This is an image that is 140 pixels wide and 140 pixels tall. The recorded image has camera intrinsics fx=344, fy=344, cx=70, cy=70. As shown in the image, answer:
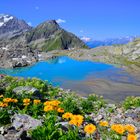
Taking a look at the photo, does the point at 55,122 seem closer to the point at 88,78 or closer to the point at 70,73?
the point at 88,78

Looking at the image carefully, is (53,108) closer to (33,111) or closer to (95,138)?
(95,138)

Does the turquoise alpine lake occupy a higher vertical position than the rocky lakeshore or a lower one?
lower

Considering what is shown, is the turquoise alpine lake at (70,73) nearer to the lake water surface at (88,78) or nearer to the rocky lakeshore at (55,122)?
the lake water surface at (88,78)

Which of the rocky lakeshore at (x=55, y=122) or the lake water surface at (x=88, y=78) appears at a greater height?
the rocky lakeshore at (x=55, y=122)

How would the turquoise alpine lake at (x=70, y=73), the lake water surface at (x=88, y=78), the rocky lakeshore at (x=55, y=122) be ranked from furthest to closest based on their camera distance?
the turquoise alpine lake at (x=70, y=73)
the lake water surface at (x=88, y=78)
the rocky lakeshore at (x=55, y=122)

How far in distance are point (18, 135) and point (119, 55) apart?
161747 mm

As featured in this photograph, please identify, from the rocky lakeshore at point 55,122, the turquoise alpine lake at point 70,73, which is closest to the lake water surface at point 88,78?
the turquoise alpine lake at point 70,73

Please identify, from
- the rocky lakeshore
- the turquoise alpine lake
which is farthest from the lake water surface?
the rocky lakeshore

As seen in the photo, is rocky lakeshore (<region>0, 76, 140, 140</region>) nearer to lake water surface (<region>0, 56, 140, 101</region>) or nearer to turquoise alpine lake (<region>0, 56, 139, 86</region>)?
lake water surface (<region>0, 56, 140, 101</region>)

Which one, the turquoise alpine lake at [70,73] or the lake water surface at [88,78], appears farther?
the turquoise alpine lake at [70,73]

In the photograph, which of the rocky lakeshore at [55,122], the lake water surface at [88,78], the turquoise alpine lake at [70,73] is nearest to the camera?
the rocky lakeshore at [55,122]

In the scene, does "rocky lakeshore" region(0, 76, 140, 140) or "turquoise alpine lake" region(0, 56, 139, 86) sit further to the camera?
"turquoise alpine lake" region(0, 56, 139, 86)

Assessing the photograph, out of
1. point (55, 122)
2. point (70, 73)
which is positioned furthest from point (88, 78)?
point (55, 122)

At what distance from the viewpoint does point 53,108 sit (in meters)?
12.5
